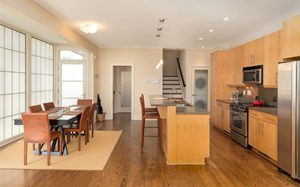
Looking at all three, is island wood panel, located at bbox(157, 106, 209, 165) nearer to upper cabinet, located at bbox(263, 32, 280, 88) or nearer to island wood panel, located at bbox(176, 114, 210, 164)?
island wood panel, located at bbox(176, 114, 210, 164)

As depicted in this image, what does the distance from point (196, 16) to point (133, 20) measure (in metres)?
1.37

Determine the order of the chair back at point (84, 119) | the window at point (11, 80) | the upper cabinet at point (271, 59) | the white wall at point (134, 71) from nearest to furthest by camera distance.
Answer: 1. the upper cabinet at point (271, 59)
2. the chair back at point (84, 119)
3. the window at point (11, 80)
4. the white wall at point (134, 71)

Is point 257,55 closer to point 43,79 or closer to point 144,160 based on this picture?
point 144,160

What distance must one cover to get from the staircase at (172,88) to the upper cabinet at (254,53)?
397cm

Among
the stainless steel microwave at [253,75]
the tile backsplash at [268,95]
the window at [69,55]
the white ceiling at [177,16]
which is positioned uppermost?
the white ceiling at [177,16]

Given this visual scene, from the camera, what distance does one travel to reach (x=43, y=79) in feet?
22.4

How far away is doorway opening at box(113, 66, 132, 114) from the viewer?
34.1ft

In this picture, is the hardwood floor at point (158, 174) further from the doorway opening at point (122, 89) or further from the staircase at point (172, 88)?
the doorway opening at point (122, 89)

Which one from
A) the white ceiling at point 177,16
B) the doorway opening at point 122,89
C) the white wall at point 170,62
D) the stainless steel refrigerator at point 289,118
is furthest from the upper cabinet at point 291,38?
the white wall at point 170,62

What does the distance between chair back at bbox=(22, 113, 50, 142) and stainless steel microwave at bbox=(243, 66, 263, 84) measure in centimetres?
437

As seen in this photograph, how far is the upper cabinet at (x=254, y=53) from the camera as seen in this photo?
4754 mm

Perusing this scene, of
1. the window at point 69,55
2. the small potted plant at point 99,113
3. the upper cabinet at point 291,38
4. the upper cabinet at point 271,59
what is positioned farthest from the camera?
the small potted plant at point 99,113

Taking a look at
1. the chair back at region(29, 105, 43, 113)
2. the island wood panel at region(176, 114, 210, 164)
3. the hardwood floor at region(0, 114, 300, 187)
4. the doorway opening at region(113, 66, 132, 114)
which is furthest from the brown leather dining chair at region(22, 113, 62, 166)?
the doorway opening at region(113, 66, 132, 114)

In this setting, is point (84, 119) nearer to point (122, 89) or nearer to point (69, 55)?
point (69, 55)
